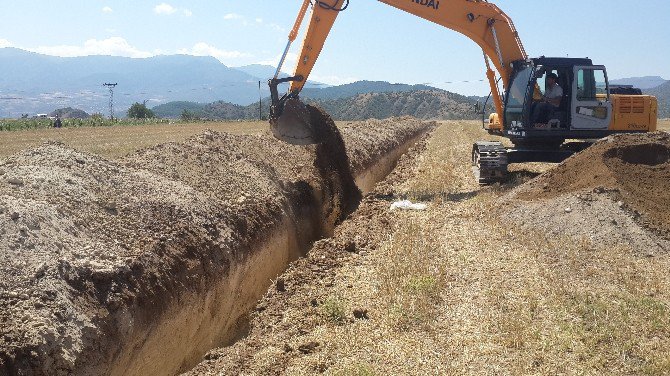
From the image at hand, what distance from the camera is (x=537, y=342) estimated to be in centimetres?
580

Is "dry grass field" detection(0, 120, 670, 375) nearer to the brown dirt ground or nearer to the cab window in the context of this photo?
the brown dirt ground

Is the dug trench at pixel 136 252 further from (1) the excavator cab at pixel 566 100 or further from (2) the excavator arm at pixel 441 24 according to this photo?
(1) the excavator cab at pixel 566 100

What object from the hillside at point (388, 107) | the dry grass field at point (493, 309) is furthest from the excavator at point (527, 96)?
the hillside at point (388, 107)

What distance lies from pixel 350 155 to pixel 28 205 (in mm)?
11419

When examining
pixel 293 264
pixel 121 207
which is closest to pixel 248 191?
pixel 293 264

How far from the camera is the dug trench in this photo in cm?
483

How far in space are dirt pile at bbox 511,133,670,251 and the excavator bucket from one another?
4.55 meters

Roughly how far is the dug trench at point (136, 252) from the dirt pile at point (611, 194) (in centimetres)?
445

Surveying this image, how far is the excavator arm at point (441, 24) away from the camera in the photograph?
1300 centimetres

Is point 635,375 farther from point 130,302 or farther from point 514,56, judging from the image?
point 514,56

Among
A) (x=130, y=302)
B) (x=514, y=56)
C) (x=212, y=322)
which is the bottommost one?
(x=212, y=322)

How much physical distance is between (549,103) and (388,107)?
113 m

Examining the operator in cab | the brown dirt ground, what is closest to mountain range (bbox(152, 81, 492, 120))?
the operator in cab

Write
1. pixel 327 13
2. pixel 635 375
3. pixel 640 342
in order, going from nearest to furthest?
1. pixel 635 375
2. pixel 640 342
3. pixel 327 13
